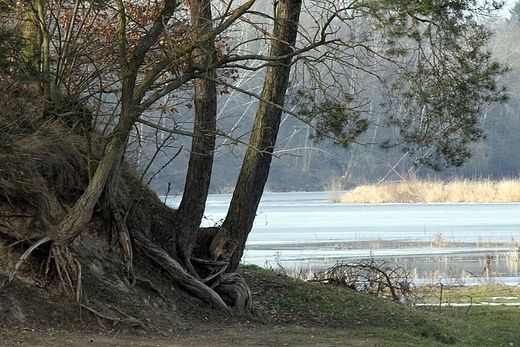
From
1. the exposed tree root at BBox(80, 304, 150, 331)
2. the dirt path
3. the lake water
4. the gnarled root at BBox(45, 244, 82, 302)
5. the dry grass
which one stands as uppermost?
the dry grass

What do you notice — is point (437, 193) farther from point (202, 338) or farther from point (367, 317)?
point (202, 338)

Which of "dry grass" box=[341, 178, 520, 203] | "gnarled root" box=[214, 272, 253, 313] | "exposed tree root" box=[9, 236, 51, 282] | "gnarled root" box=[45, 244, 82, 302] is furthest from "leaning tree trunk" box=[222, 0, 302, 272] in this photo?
"dry grass" box=[341, 178, 520, 203]

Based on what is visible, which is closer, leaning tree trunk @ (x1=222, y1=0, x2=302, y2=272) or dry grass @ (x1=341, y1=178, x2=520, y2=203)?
leaning tree trunk @ (x1=222, y1=0, x2=302, y2=272)

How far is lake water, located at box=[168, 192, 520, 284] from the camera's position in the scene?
19.0 m

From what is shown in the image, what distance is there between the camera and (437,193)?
4059cm

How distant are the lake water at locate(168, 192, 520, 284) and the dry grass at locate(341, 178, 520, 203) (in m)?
1.40

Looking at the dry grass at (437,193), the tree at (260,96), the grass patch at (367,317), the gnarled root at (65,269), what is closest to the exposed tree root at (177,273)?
the tree at (260,96)

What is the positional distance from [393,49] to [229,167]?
4644 cm

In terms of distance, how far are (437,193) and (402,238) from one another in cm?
1616

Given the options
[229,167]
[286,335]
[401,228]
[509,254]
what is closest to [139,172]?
[286,335]

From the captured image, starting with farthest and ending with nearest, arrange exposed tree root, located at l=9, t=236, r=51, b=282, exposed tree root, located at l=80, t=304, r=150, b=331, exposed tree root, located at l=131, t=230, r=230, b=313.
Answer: exposed tree root, located at l=131, t=230, r=230, b=313 < exposed tree root, located at l=80, t=304, r=150, b=331 < exposed tree root, located at l=9, t=236, r=51, b=282

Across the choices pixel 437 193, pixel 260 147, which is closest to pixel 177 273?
pixel 260 147

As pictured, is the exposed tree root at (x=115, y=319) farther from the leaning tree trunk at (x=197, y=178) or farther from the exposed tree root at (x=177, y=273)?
the leaning tree trunk at (x=197, y=178)

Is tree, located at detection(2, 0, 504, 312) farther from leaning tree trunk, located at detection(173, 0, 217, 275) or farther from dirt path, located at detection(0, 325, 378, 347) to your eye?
dirt path, located at detection(0, 325, 378, 347)
